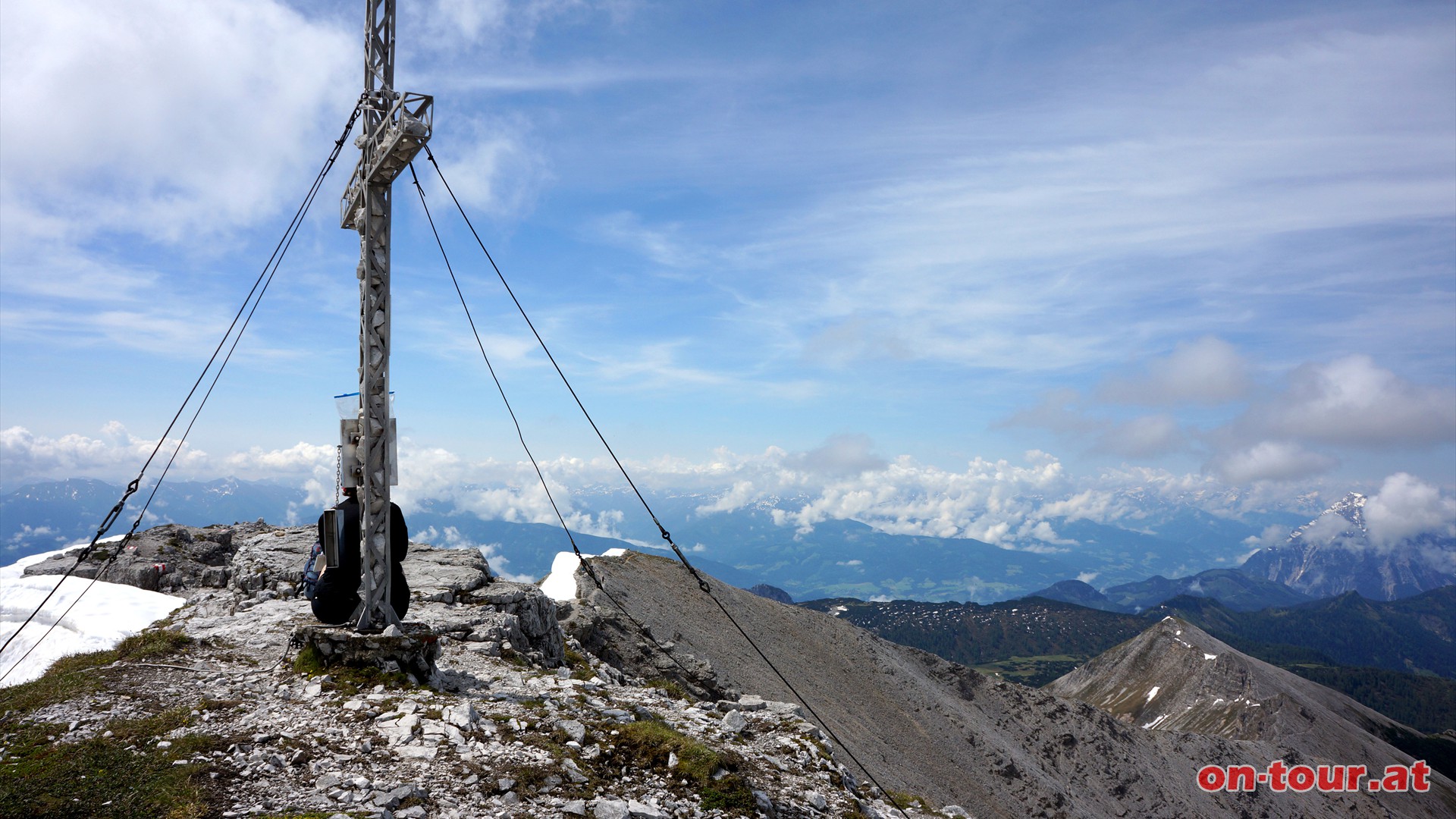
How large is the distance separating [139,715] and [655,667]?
23.1m

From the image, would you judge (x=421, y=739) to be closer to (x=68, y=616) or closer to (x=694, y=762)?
(x=694, y=762)

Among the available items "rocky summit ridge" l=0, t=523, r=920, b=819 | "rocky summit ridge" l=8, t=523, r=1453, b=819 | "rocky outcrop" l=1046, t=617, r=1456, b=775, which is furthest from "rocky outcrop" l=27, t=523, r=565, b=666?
"rocky outcrop" l=1046, t=617, r=1456, b=775

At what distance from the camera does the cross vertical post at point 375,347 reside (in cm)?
1494

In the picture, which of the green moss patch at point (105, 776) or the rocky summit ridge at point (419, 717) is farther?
the rocky summit ridge at point (419, 717)

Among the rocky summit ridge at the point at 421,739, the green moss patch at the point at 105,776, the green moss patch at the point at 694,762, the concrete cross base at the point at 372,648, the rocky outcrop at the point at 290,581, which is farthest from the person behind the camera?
the rocky outcrop at the point at 290,581

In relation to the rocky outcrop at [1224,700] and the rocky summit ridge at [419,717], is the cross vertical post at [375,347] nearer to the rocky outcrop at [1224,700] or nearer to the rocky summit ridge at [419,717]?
the rocky summit ridge at [419,717]

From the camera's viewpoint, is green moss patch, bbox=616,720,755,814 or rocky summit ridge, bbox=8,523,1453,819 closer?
rocky summit ridge, bbox=8,523,1453,819

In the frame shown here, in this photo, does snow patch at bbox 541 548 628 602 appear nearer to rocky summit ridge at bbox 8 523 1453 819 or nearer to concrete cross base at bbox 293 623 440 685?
rocky summit ridge at bbox 8 523 1453 819

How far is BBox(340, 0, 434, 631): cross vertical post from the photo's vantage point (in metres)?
14.9

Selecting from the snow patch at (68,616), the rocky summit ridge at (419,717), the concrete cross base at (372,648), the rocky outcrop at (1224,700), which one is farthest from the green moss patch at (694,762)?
the rocky outcrop at (1224,700)

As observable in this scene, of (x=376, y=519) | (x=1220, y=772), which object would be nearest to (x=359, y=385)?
(x=376, y=519)

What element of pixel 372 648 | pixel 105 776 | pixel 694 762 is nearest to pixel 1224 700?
pixel 694 762

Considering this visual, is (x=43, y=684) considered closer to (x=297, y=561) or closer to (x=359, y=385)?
(x=359, y=385)

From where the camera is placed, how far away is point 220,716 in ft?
41.2
